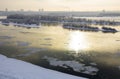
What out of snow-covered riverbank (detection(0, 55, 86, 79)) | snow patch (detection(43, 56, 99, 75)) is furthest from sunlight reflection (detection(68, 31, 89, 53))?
snow-covered riverbank (detection(0, 55, 86, 79))

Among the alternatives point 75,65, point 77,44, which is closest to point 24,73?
point 75,65

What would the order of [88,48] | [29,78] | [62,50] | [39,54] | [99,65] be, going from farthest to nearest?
[88,48] → [62,50] → [39,54] → [99,65] → [29,78]

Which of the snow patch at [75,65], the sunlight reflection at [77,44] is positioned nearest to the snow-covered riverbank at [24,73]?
the snow patch at [75,65]

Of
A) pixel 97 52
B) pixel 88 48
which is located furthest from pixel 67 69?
pixel 88 48

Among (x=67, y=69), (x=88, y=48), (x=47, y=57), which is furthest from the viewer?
(x=88, y=48)

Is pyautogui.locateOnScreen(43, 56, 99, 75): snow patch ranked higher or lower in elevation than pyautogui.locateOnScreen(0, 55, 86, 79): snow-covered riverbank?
lower

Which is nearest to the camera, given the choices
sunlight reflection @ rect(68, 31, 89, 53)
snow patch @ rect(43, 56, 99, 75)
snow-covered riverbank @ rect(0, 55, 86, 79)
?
snow-covered riverbank @ rect(0, 55, 86, 79)

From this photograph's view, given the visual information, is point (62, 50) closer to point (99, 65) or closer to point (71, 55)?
point (71, 55)

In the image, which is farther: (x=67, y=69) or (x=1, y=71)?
(x=67, y=69)

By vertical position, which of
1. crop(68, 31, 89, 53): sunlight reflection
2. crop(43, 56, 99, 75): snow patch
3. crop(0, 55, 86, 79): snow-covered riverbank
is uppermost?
crop(0, 55, 86, 79): snow-covered riverbank

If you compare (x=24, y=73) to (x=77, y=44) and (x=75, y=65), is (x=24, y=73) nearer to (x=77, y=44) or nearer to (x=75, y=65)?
(x=75, y=65)

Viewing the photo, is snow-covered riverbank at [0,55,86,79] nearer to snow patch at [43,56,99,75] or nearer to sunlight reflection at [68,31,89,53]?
snow patch at [43,56,99,75]
